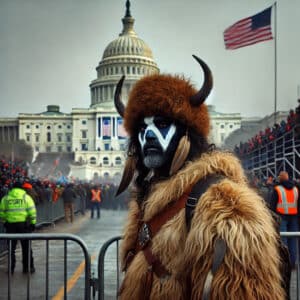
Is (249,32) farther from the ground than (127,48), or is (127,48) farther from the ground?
(127,48)

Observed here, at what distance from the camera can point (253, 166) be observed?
18.0 m

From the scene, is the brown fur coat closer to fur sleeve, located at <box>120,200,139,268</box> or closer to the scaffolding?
fur sleeve, located at <box>120,200,139,268</box>

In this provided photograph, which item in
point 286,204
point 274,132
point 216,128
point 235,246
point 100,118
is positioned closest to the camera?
point 235,246

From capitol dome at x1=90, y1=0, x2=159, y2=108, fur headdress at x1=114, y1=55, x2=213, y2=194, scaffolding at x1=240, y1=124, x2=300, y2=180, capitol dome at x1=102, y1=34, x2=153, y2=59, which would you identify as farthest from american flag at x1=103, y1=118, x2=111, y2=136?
fur headdress at x1=114, y1=55, x2=213, y2=194

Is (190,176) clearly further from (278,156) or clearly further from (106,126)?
(106,126)

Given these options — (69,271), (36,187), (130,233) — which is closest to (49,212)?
(36,187)

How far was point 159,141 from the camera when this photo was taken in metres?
2.09

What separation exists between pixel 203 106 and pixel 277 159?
1177 centimetres

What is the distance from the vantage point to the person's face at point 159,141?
2070mm

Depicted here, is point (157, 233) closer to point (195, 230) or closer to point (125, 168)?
point (195, 230)

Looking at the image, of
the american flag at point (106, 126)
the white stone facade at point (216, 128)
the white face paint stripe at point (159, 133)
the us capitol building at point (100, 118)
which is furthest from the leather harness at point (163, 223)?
the american flag at point (106, 126)

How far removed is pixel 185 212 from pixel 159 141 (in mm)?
330

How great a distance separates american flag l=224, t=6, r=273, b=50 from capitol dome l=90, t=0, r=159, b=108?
218 ft

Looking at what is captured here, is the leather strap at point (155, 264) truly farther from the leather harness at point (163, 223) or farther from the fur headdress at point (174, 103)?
the fur headdress at point (174, 103)
